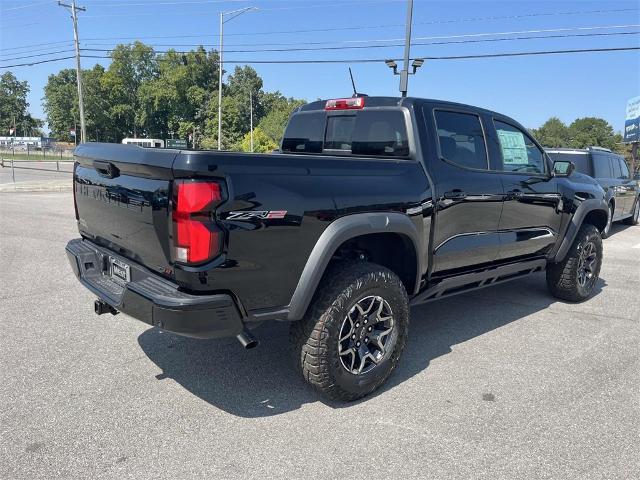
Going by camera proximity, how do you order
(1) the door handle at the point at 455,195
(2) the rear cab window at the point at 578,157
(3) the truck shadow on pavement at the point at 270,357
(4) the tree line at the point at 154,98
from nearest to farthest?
(3) the truck shadow on pavement at the point at 270,357
(1) the door handle at the point at 455,195
(2) the rear cab window at the point at 578,157
(4) the tree line at the point at 154,98

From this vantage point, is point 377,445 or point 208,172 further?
point 377,445

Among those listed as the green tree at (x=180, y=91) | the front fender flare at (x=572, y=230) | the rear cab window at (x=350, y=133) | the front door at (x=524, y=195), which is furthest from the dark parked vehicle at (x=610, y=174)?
the green tree at (x=180, y=91)

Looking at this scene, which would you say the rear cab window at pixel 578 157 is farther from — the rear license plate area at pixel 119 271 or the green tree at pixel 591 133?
the green tree at pixel 591 133

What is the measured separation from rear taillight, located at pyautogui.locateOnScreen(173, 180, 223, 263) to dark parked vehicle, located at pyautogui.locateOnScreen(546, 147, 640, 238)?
8277 mm

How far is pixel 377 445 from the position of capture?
2.73 meters

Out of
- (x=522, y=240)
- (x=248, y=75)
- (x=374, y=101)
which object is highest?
(x=248, y=75)

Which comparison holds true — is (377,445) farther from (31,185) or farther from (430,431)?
(31,185)

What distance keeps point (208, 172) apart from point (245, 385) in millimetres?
1602

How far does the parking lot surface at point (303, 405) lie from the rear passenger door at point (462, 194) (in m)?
0.82

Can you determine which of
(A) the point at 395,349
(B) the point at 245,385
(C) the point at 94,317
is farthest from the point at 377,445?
(C) the point at 94,317

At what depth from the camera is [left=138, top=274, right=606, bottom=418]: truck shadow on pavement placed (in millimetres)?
3227

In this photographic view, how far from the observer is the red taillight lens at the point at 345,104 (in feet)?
13.3

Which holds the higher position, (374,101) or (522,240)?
(374,101)

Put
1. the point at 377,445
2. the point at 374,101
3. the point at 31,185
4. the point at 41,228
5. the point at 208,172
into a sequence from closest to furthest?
the point at 208,172 < the point at 377,445 < the point at 374,101 < the point at 41,228 < the point at 31,185
